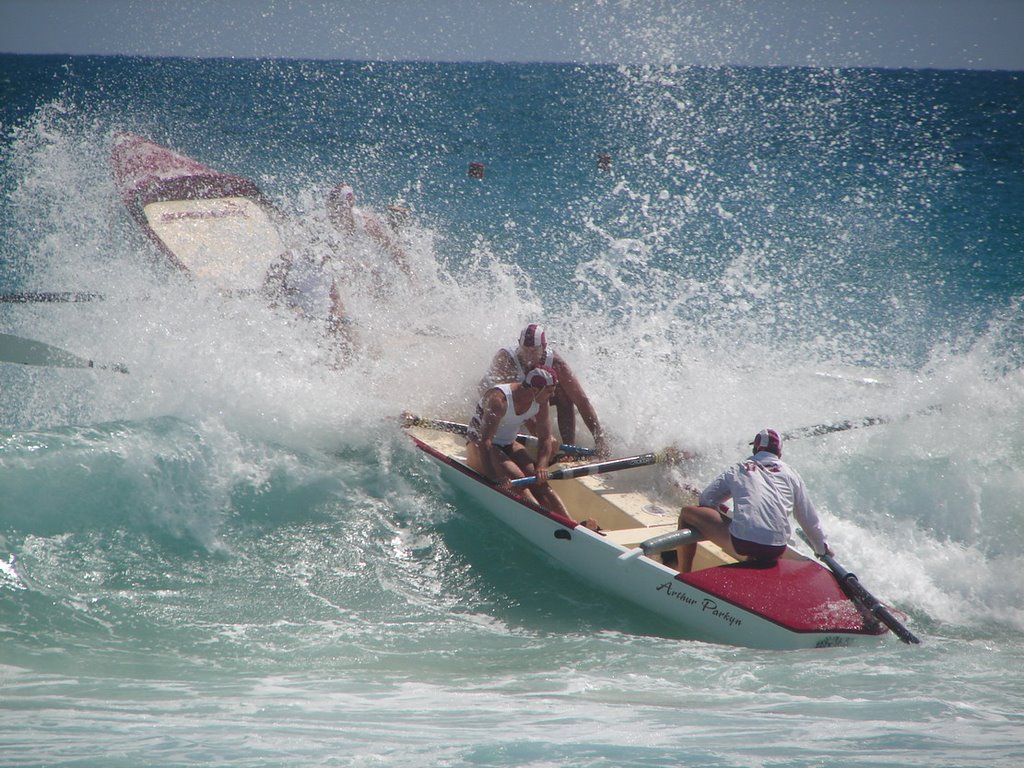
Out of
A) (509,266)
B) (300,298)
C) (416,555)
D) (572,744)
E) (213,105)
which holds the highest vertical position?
(213,105)

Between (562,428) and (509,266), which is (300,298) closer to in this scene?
(562,428)

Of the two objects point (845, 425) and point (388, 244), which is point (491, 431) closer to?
point (845, 425)

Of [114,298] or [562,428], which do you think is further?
[114,298]

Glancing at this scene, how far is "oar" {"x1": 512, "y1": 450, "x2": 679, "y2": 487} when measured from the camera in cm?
702

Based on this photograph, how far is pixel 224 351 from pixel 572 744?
5.38 meters

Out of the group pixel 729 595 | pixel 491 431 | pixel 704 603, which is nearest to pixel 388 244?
pixel 491 431

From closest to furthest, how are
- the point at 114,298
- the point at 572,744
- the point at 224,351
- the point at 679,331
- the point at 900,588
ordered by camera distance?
the point at 572,744, the point at 900,588, the point at 224,351, the point at 114,298, the point at 679,331

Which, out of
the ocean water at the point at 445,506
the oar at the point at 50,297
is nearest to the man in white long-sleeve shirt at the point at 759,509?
the ocean water at the point at 445,506

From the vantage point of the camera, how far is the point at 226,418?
26.0ft

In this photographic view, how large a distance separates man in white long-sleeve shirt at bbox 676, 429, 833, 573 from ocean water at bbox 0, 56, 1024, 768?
0.69 m

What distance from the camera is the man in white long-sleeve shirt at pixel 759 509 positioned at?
6.01m

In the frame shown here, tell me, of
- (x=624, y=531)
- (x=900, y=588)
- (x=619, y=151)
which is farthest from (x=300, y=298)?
(x=619, y=151)

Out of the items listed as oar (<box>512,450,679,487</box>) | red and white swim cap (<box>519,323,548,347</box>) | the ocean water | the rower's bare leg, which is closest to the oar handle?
oar (<box>512,450,679,487</box>)

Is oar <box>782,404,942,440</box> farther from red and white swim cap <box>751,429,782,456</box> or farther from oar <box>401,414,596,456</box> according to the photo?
oar <box>401,414,596,456</box>
